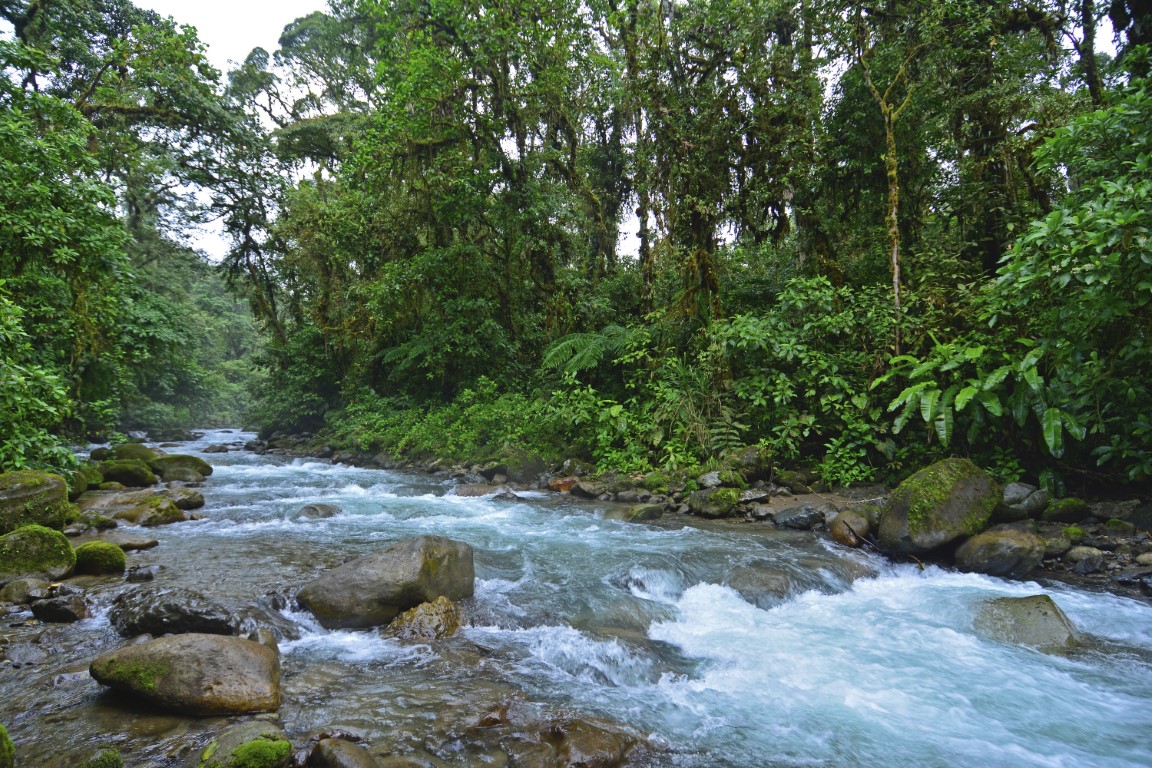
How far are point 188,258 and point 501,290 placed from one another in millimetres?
14685

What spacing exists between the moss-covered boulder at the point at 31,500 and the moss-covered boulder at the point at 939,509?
31.8ft

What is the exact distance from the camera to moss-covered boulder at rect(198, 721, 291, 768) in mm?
2836

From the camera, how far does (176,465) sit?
1242 cm

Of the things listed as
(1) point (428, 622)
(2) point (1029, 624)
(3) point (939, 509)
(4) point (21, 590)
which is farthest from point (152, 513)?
(2) point (1029, 624)

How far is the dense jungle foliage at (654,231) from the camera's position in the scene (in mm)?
7078

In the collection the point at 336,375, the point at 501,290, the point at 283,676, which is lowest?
the point at 283,676

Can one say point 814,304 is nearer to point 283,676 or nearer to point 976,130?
point 976,130

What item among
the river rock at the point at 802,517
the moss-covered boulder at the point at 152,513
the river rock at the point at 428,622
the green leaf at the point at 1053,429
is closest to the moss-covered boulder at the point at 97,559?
the moss-covered boulder at the point at 152,513

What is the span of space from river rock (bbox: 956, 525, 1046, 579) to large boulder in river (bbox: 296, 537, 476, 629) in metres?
5.44

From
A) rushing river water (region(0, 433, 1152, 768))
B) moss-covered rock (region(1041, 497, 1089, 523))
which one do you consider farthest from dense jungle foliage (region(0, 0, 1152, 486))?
rushing river water (region(0, 433, 1152, 768))

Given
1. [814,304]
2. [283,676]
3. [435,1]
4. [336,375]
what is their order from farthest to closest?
1. [336,375]
2. [435,1]
3. [814,304]
4. [283,676]

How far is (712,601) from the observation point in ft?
19.1

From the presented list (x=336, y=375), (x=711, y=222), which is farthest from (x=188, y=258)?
(x=711, y=222)

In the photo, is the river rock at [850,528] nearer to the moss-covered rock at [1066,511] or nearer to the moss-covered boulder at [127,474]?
the moss-covered rock at [1066,511]
